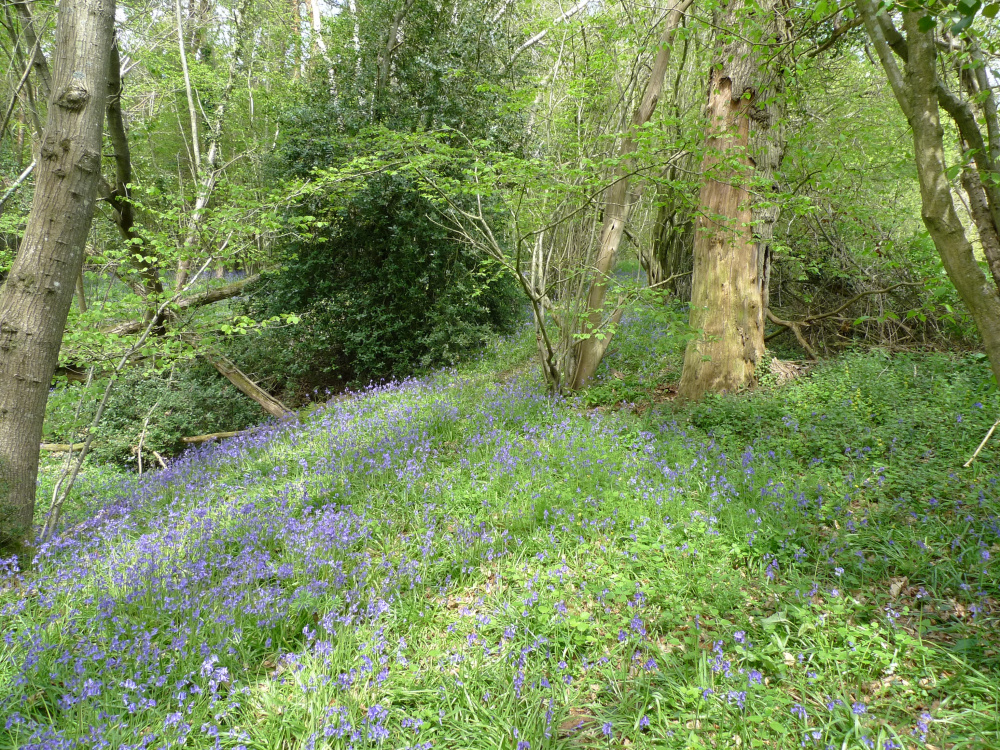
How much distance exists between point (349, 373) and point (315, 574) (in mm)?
8403

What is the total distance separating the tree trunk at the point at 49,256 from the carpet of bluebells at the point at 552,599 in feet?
2.55

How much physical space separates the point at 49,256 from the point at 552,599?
4160mm

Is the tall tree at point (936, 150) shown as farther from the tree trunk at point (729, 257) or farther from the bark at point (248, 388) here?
the bark at point (248, 388)

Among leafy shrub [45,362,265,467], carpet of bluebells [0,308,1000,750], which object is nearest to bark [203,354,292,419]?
leafy shrub [45,362,265,467]

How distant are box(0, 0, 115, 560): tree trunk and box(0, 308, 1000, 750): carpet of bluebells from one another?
78 cm

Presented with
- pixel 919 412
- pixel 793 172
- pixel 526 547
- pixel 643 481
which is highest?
pixel 793 172

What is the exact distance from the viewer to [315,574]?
331 cm

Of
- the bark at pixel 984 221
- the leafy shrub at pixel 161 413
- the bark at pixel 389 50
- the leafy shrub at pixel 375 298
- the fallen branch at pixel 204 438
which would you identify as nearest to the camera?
the bark at pixel 984 221

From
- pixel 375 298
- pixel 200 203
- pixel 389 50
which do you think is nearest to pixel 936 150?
pixel 200 203

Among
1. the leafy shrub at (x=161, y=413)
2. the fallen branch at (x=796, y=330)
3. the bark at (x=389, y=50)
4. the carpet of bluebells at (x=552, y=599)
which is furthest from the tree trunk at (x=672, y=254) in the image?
the leafy shrub at (x=161, y=413)

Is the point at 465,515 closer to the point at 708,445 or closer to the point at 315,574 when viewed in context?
the point at 315,574

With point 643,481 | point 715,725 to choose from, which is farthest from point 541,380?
point 715,725

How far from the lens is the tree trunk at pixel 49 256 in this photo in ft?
11.4

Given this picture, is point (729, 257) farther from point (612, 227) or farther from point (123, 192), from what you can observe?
point (123, 192)
